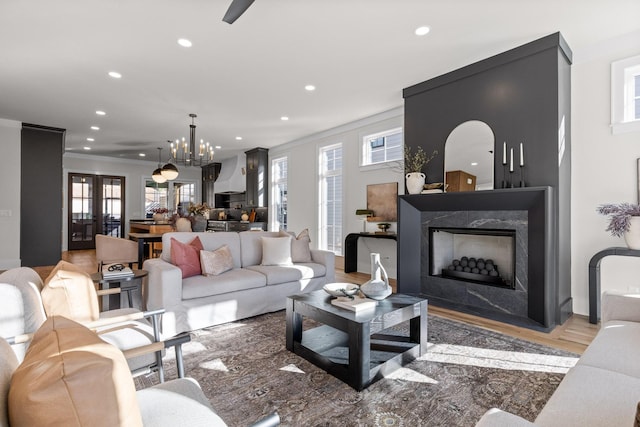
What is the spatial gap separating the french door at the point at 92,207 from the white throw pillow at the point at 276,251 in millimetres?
8003

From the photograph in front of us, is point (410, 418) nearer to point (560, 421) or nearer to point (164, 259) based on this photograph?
point (560, 421)

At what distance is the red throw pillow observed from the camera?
3.32m

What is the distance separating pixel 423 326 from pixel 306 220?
4.98 meters

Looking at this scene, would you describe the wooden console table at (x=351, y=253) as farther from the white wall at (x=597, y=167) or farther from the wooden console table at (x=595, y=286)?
the wooden console table at (x=595, y=286)

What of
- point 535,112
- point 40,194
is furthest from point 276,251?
point 40,194

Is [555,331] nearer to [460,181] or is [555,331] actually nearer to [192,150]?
[460,181]

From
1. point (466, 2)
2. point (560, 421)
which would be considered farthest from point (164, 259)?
point (466, 2)

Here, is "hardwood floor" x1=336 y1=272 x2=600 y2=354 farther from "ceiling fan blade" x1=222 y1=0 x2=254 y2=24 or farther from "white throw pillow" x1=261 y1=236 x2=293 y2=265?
"ceiling fan blade" x1=222 y1=0 x2=254 y2=24

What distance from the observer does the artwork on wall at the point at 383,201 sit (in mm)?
5410

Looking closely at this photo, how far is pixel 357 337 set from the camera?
2.06 meters

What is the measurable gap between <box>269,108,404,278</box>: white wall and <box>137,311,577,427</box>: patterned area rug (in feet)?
9.74

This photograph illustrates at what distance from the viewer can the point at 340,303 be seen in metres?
2.38

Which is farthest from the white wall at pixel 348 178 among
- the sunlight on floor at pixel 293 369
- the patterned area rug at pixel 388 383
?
the sunlight on floor at pixel 293 369

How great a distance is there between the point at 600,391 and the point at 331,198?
18.6 ft
